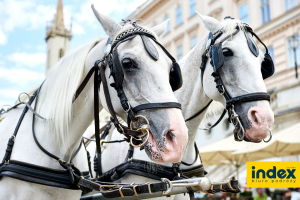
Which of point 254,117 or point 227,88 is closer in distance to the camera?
point 254,117

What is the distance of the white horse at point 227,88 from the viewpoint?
290cm

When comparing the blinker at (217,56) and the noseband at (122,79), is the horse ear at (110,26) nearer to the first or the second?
the noseband at (122,79)

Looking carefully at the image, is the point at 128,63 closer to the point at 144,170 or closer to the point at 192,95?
the point at 144,170

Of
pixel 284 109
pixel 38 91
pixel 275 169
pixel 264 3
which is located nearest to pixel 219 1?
pixel 264 3

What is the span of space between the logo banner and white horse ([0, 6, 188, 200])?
223 centimetres

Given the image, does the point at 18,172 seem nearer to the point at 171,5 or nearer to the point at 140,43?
the point at 140,43

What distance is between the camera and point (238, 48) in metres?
3.19

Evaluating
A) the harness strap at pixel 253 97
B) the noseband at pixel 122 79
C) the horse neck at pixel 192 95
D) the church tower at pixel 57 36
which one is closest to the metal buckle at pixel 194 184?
the noseband at pixel 122 79

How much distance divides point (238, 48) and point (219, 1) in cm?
1759

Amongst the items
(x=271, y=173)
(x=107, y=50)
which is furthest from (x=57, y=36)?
(x=107, y=50)

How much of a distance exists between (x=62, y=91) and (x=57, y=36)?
43.5 m

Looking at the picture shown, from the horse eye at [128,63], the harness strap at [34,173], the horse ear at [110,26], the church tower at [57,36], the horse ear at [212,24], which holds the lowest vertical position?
the harness strap at [34,173]

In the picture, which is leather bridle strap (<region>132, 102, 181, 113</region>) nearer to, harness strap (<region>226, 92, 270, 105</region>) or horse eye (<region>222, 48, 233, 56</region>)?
harness strap (<region>226, 92, 270, 105</region>)

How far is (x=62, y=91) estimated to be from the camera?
256 centimetres
